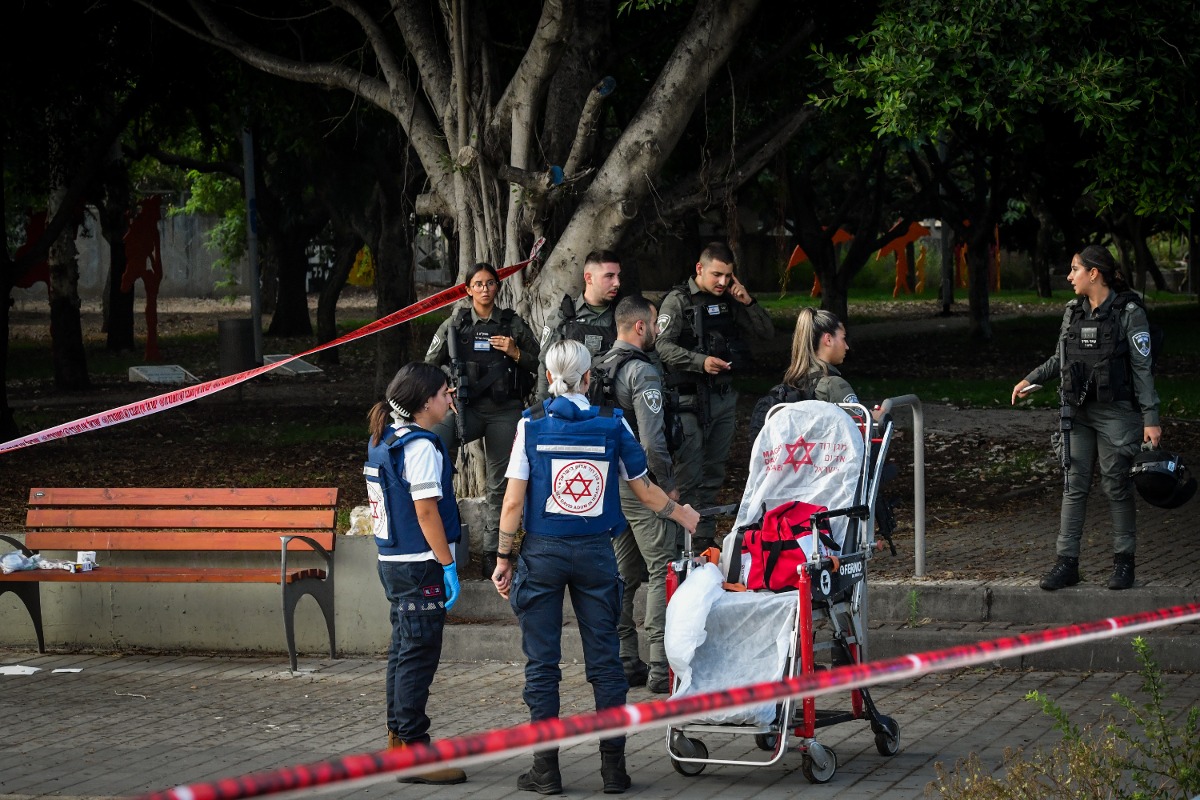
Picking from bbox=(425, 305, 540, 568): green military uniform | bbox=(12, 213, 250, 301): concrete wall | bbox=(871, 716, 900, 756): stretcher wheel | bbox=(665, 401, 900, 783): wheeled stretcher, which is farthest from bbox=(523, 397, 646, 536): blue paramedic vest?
bbox=(12, 213, 250, 301): concrete wall

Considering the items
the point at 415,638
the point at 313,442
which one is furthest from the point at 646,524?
the point at 313,442

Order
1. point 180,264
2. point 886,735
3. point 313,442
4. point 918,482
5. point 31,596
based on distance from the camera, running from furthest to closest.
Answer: point 180,264
point 313,442
point 31,596
point 918,482
point 886,735

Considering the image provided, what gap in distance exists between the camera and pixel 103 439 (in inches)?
666

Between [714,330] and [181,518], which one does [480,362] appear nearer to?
[714,330]

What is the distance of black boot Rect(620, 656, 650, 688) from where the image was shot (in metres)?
7.55

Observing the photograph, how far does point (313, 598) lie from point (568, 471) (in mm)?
3323

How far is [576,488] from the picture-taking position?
587cm

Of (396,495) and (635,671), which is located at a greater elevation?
(396,495)

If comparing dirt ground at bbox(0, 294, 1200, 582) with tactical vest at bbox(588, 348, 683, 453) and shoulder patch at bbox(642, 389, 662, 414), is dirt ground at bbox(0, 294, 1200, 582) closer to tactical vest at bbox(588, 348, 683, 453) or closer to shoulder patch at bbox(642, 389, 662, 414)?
shoulder patch at bbox(642, 389, 662, 414)

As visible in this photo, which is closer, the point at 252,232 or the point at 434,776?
the point at 434,776

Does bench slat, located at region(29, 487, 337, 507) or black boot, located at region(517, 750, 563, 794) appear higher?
bench slat, located at region(29, 487, 337, 507)

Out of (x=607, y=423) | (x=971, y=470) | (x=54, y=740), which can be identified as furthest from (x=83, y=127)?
(x=607, y=423)

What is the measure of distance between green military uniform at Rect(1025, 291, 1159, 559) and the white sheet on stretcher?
296cm

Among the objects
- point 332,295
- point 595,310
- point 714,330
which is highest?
point 332,295
